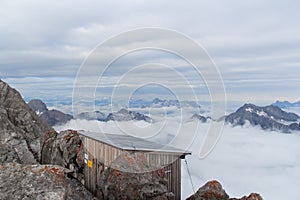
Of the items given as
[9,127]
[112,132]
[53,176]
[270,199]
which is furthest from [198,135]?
[270,199]

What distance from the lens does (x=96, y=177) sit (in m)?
19.2

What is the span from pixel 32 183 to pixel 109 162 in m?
4.31

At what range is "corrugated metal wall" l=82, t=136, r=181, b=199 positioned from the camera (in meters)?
17.0

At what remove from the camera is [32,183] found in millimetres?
14938

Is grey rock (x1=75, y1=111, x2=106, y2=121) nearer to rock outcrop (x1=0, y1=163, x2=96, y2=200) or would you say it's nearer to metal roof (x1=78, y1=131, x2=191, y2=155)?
metal roof (x1=78, y1=131, x2=191, y2=155)

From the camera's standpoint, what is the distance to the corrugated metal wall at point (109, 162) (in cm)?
1705

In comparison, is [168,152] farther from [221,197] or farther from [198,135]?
[221,197]

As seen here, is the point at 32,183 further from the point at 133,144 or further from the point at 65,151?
the point at 65,151

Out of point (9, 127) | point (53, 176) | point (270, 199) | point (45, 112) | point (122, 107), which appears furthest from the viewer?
point (270, 199)

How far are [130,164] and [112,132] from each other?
5.51m

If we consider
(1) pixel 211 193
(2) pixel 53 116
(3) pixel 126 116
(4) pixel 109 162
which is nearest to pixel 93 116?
(3) pixel 126 116

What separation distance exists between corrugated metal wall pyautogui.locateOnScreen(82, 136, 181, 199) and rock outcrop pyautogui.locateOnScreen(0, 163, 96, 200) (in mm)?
Result: 2900

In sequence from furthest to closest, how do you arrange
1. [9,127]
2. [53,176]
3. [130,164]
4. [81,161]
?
[9,127], [81,161], [130,164], [53,176]

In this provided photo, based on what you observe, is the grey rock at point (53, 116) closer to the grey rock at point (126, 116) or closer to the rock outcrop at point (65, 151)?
the rock outcrop at point (65, 151)
